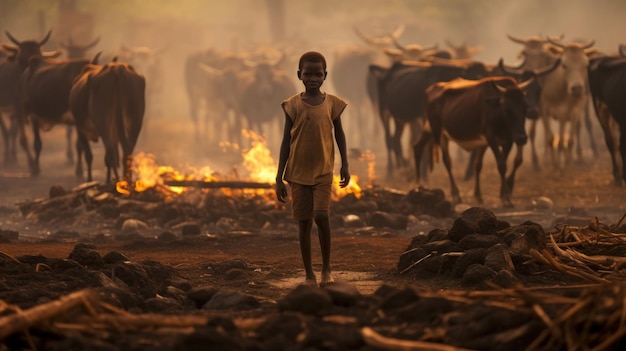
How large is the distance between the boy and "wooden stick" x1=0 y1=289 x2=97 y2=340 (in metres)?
2.69

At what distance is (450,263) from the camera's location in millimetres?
9469

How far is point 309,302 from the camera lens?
20.6 feet

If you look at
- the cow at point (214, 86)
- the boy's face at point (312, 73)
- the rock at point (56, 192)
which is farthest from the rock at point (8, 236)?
the cow at point (214, 86)

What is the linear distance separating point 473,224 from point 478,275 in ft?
4.89

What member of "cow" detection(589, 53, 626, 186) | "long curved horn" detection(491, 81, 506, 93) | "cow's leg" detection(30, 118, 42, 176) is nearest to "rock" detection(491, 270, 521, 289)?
"long curved horn" detection(491, 81, 506, 93)

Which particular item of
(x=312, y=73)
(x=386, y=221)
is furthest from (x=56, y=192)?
(x=312, y=73)

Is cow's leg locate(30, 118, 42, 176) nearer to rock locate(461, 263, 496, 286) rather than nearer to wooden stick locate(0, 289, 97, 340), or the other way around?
rock locate(461, 263, 496, 286)

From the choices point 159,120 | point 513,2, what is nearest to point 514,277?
point 159,120

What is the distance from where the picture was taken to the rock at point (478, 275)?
8.66m

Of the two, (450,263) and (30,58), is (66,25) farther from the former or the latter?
(450,263)

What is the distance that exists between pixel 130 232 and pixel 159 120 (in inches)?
979

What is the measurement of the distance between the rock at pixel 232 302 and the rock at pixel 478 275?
1914mm

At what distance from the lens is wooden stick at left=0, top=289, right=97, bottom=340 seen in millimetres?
5731

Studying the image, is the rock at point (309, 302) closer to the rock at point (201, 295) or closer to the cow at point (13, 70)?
the rock at point (201, 295)
